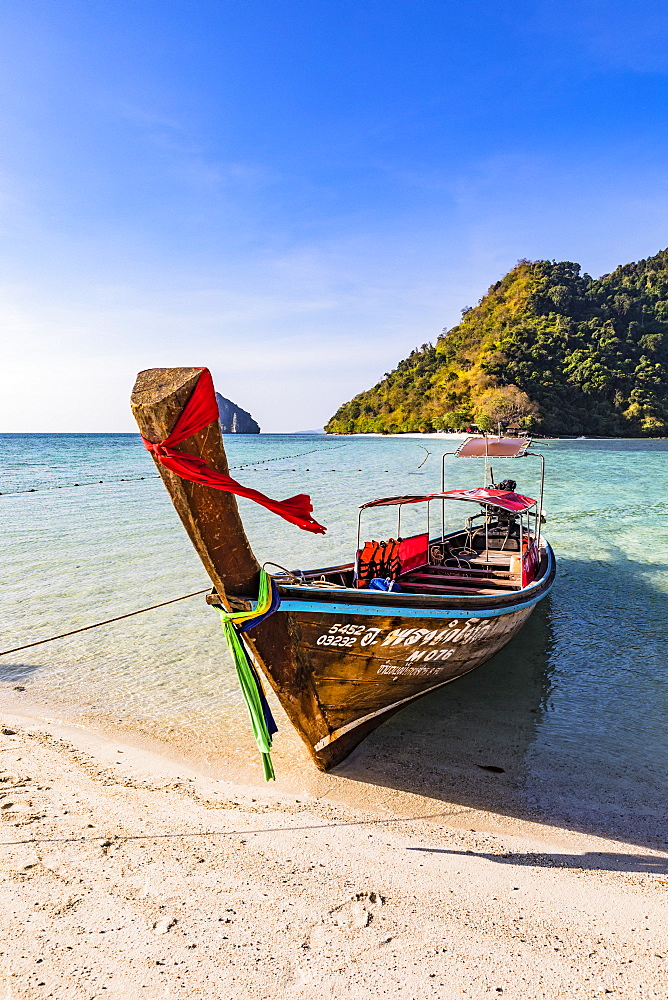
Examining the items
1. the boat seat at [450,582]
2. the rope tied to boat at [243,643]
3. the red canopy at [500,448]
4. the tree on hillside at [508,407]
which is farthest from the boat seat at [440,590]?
the tree on hillside at [508,407]

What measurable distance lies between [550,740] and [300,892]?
3.48 meters

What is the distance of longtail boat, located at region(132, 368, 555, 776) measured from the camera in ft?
12.3

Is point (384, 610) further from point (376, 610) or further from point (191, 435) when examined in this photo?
point (191, 435)

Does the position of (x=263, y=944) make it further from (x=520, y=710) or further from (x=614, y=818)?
(x=520, y=710)

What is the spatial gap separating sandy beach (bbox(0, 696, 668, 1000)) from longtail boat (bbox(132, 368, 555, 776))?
30.5 inches

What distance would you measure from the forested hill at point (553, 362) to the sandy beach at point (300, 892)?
85.8m

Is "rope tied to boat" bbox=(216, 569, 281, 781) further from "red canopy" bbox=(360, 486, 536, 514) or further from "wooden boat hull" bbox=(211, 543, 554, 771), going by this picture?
"red canopy" bbox=(360, 486, 536, 514)

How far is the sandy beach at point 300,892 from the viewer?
10.1ft

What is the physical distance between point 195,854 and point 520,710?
13.9ft

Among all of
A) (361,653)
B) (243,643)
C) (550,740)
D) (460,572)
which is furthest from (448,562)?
(243,643)

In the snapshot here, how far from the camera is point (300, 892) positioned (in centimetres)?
376


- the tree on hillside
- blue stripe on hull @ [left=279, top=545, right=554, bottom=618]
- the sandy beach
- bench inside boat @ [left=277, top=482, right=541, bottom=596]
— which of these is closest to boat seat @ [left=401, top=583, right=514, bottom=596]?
bench inside boat @ [left=277, top=482, right=541, bottom=596]

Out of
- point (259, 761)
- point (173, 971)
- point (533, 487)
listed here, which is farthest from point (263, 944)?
point (533, 487)

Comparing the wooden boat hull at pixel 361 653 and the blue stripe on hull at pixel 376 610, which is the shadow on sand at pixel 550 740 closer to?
the wooden boat hull at pixel 361 653
